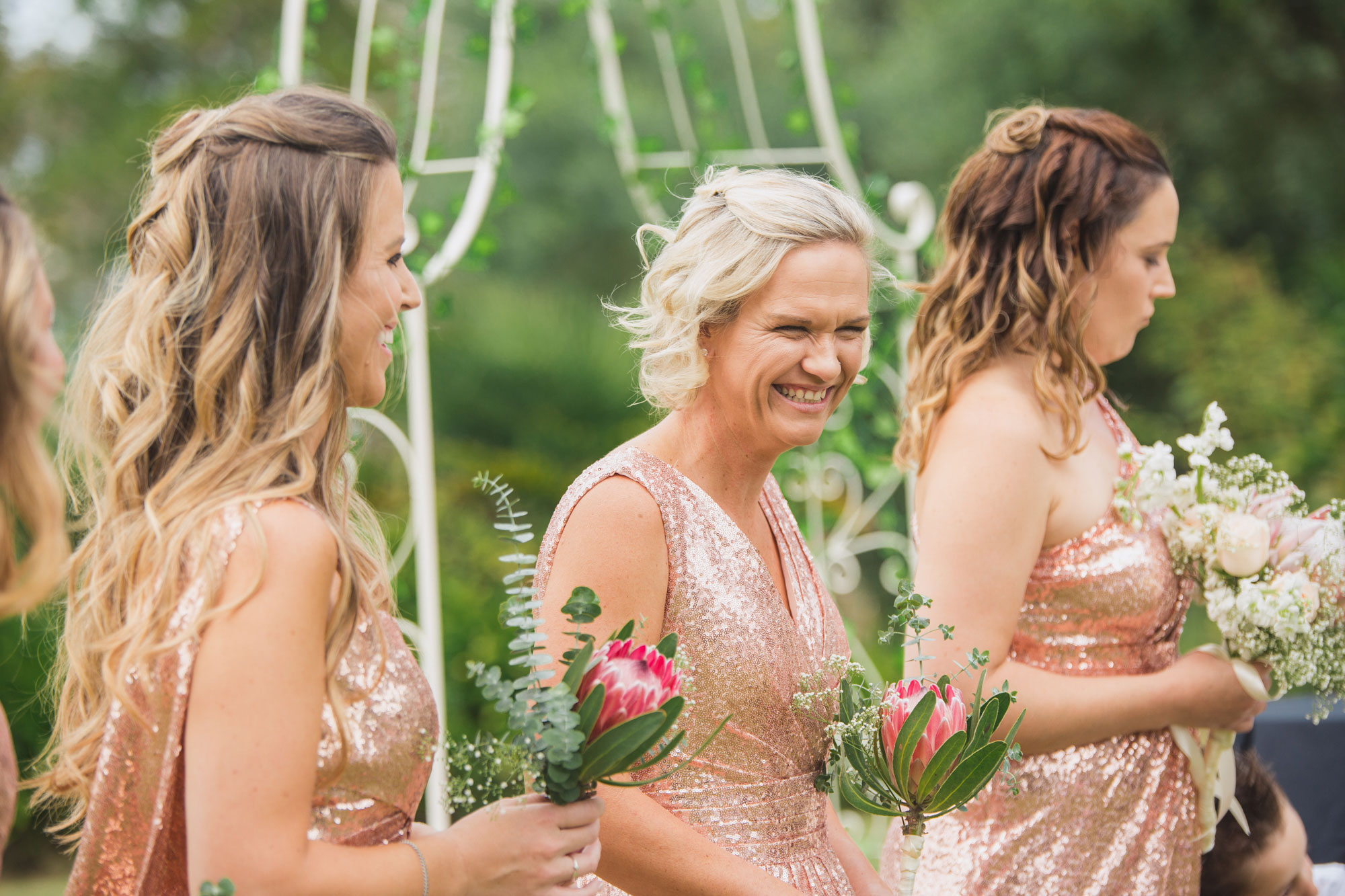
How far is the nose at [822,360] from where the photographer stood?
2.20 m

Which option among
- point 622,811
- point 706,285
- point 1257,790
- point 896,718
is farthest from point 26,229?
point 1257,790

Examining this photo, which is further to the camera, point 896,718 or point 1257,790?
point 1257,790

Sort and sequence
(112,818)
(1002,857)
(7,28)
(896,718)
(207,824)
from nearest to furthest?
(207,824)
(112,818)
(896,718)
(1002,857)
(7,28)

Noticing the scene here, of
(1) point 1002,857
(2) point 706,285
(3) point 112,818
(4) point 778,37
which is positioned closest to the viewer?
(3) point 112,818

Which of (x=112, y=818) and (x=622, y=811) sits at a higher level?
(x=112, y=818)

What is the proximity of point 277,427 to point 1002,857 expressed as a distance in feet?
5.87

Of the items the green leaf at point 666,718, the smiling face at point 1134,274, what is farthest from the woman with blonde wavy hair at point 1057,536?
the green leaf at point 666,718

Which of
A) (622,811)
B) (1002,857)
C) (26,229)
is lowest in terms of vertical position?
(1002,857)

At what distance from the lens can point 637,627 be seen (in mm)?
2061

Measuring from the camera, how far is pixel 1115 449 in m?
2.84

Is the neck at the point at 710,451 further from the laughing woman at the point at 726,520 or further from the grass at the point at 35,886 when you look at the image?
the grass at the point at 35,886

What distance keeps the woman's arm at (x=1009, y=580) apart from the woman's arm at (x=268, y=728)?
1313mm

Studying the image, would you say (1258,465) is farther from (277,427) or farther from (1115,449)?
(277,427)

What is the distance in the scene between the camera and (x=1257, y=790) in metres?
2.95
